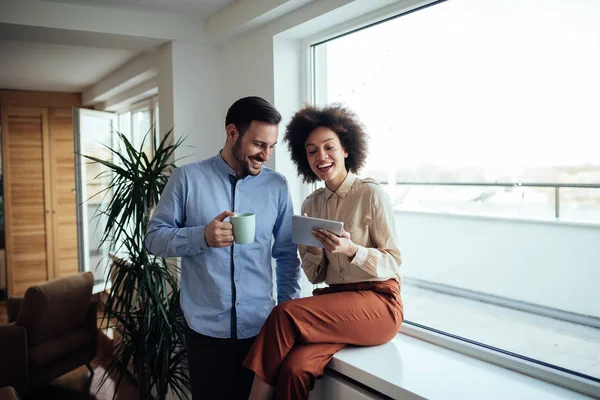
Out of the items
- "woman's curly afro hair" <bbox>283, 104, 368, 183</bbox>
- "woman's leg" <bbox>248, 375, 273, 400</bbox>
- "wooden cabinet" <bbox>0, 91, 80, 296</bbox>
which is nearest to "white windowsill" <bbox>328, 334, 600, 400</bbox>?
"woman's leg" <bbox>248, 375, 273, 400</bbox>

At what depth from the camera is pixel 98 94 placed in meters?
5.61

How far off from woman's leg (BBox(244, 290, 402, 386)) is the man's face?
513mm

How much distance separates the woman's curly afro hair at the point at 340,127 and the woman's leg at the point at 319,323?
0.53 m

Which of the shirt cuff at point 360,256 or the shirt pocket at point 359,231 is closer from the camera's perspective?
the shirt cuff at point 360,256

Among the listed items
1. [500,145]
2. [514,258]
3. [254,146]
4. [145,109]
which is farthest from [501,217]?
[145,109]

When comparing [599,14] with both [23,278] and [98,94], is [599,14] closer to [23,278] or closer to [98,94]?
[98,94]

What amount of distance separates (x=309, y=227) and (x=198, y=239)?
0.38 m

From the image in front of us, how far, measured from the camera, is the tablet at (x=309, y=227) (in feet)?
5.24

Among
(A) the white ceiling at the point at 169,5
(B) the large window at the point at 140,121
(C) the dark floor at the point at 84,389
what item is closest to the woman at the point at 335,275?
(A) the white ceiling at the point at 169,5

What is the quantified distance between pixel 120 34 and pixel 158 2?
35 centimetres

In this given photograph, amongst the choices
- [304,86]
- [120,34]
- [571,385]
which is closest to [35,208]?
[120,34]

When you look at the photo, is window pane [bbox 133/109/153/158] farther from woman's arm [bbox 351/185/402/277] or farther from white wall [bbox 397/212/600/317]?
woman's arm [bbox 351/185/402/277]

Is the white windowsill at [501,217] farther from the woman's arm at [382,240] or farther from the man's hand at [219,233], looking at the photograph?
the man's hand at [219,233]

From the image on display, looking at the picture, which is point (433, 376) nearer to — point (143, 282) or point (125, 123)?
point (143, 282)
